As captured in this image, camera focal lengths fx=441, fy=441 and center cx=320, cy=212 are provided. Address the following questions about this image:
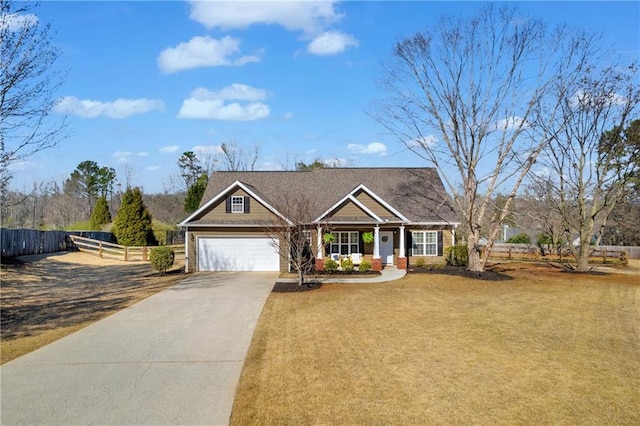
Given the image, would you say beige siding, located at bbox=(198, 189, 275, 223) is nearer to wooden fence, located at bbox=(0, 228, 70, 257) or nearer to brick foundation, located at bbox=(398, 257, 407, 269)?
brick foundation, located at bbox=(398, 257, 407, 269)

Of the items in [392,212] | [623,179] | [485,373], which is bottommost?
[485,373]

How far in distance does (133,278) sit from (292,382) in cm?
1618

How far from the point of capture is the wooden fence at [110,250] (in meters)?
30.4

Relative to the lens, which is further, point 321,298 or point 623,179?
point 623,179

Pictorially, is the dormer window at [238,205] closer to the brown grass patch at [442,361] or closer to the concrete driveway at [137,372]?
the brown grass patch at [442,361]

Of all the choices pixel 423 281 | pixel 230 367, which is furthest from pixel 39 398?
pixel 423 281

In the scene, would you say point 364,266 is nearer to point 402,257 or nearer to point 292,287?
point 402,257

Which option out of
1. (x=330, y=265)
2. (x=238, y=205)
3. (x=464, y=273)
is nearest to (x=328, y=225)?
(x=330, y=265)

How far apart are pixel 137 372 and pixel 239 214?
15.3m

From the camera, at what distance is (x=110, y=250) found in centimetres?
3203

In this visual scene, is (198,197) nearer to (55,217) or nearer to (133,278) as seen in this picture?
(133,278)

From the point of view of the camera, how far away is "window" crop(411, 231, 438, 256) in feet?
82.0

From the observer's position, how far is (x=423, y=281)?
1912 cm

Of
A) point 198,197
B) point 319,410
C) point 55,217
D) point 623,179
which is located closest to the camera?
point 319,410
